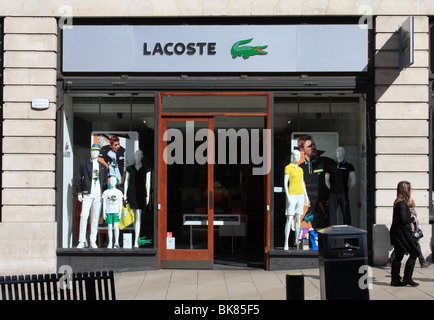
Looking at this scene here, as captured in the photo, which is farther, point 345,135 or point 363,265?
point 345,135

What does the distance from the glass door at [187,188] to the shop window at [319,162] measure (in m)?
1.29

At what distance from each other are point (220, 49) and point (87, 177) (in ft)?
11.4

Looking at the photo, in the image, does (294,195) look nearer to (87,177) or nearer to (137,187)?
(137,187)

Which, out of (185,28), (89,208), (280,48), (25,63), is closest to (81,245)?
(89,208)

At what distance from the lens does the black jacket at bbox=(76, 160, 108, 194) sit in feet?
31.9

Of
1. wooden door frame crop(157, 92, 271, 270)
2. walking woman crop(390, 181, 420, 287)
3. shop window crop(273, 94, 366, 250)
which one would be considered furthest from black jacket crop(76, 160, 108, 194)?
walking woman crop(390, 181, 420, 287)

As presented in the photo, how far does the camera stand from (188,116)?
972cm

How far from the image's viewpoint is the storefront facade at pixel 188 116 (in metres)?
9.39

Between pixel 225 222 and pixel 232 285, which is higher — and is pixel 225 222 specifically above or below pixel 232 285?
above

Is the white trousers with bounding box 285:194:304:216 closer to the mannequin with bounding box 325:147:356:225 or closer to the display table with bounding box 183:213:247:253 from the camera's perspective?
the mannequin with bounding box 325:147:356:225

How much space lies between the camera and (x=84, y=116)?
9.94 metres

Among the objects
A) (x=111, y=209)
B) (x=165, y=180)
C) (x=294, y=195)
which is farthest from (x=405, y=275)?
(x=111, y=209)
